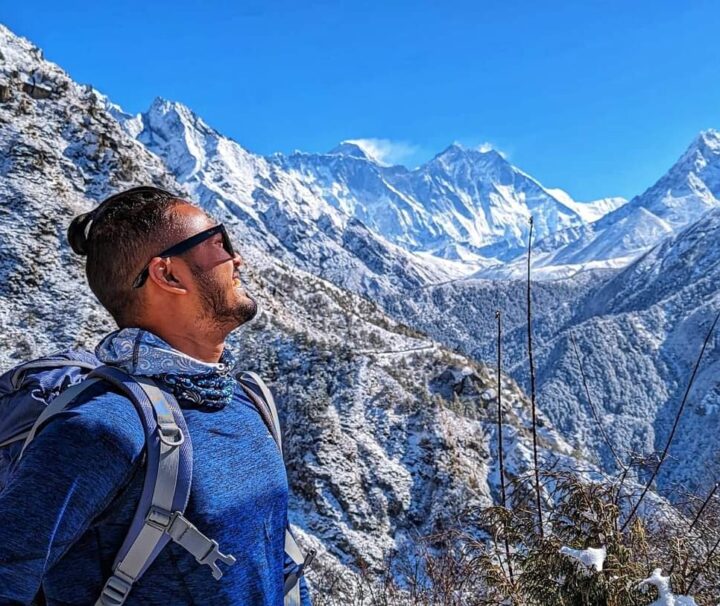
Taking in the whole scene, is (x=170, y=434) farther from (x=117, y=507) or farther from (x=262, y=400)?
(x=262, y=400)

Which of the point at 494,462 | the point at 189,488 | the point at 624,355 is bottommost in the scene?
the point at 624,355

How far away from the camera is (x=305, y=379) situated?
22000 mm

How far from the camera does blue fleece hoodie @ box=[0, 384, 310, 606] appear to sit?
4.05 feet

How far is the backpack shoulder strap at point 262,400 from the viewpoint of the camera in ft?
6.57

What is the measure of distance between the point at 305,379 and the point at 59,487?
20953 millimetres

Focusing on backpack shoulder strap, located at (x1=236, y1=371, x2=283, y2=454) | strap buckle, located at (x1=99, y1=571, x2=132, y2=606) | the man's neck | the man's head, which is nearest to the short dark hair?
the man's head

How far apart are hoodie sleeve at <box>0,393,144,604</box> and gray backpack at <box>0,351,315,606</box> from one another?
5 centimetres

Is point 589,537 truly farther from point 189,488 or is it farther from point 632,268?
point 632,268

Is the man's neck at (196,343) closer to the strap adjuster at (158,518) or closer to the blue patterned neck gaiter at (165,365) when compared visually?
the blue patterned neck gaiter at (165,365)

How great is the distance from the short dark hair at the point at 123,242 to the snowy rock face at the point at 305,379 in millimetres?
12440

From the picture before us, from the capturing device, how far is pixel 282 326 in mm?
25547

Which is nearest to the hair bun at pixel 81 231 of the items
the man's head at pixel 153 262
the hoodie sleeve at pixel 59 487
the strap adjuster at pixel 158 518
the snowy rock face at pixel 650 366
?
the man's head at pixel 153 262

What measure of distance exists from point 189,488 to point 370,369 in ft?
75.0

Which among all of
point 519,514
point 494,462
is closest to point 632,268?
point 494,462
